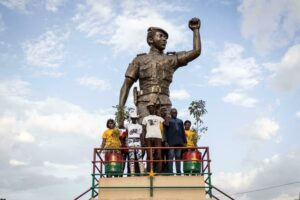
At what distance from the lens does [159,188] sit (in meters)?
9.44

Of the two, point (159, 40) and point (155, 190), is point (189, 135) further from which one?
point (159, 40)

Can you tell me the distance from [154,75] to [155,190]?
14.1ft

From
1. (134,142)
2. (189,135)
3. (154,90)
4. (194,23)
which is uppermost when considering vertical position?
(194,23)

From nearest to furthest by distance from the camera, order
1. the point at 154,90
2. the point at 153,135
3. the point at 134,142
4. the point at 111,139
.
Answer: the point at 153,135 → the point at 134,142 → the point at 111,139 → the point at 154,90

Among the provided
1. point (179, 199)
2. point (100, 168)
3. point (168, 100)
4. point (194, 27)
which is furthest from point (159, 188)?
point (194, 27)

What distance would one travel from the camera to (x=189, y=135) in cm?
1100

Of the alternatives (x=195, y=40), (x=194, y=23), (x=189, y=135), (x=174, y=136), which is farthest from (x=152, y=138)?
(x=194, y=23)

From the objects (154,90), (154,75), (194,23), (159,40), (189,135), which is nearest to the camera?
(189,135)

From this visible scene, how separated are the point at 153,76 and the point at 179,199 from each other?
4.48m

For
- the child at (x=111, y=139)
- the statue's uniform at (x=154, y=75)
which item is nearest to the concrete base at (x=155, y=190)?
the child at (x=111, y=139)

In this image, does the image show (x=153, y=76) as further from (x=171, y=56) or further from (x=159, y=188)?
(x=159, y=188)

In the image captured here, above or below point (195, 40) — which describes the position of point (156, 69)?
below

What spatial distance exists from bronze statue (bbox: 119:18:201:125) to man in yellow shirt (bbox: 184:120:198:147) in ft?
4.21

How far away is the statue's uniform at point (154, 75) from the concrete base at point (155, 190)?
299 centimetres
